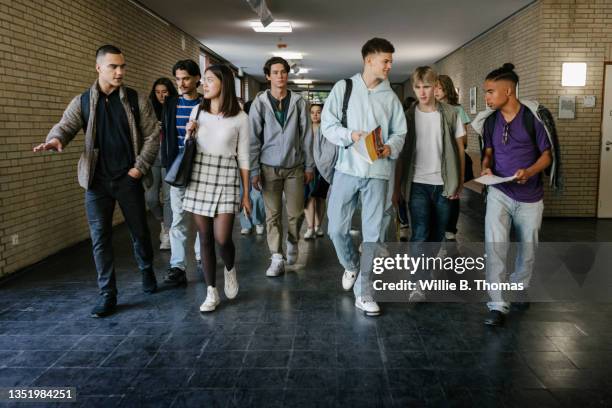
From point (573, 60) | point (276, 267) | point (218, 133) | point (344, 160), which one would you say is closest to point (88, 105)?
point (218, 133)

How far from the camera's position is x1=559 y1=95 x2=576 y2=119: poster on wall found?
7.75 m

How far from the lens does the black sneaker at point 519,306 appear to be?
3.90 meters

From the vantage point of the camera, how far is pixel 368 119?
3.66m

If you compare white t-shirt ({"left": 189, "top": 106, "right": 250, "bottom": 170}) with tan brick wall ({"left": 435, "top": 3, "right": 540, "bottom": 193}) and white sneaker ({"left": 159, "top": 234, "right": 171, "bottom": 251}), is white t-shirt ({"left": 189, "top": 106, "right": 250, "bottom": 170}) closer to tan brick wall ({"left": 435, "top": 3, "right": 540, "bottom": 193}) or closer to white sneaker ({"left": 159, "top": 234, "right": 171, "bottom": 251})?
white sneaker ({"left": 159, "top": 234, "right": 171, "bottom": 251})

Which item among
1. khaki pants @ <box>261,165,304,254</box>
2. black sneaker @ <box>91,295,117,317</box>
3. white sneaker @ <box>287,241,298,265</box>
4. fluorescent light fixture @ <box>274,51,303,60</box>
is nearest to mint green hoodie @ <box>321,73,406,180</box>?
khaki pants @ <box>261,165,304,254</box>

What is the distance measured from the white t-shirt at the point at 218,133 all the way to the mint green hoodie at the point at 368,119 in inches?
23.9

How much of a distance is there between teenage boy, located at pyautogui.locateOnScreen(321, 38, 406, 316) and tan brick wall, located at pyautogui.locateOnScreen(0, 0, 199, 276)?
3.04 metres

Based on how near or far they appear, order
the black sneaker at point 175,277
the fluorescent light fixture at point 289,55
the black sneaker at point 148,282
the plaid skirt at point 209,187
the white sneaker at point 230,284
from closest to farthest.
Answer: the plaid skirt at point 209,187 → the white sneaker at point 230,284 → the black sneaker at point 148,282 → the black sneaker at point 175,277 → the fluorescent light fixture at point 289,55

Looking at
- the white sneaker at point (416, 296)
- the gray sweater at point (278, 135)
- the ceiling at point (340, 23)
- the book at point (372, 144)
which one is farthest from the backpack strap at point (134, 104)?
the ceiling at point (340, 23)

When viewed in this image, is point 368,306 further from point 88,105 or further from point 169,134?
point 88,105

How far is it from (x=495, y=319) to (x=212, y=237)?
6.65 feet

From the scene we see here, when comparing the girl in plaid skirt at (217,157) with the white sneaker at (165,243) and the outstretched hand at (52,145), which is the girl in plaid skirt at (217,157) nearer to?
the outstretched hand at (52,145)

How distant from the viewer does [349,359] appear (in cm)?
303

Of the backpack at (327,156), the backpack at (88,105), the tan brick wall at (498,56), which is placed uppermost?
the tan brick wall at (498,56)
